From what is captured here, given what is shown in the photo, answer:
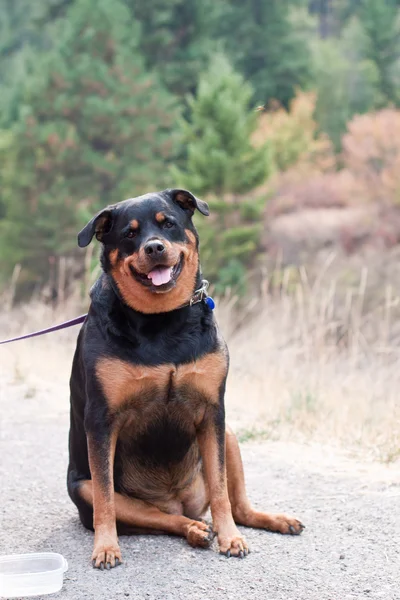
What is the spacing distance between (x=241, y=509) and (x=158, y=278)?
4.49ft

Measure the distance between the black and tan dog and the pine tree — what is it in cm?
1896

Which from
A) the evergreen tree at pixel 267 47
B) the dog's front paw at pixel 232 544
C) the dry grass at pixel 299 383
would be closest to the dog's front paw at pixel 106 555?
the dog's front paw at pixel 232 544

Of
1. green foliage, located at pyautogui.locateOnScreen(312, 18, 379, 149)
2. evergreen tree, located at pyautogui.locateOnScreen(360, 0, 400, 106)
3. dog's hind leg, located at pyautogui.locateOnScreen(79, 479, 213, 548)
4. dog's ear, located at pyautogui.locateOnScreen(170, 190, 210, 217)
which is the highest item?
evergreen tree, located at pyautogui.locateOnScreen(360, 0, 400, 106)

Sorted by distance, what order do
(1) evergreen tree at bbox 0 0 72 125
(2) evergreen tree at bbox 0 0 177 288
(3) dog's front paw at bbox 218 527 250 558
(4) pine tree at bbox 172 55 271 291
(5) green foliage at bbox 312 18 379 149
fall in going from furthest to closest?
(5) green foliage at bbox 312 18 379 149 → (1) evergreen tree at bbox 0 0 72 125 → (2) evergreen tree at bbox 0 0 177 288 → (4) pine tree at bbox 172 55 271 291 → (3) dog's front paw at bbox 218 527 250 558

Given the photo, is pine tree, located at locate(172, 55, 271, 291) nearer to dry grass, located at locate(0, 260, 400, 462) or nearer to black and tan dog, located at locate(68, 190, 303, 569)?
dry grass, located at locate(0, 260, 400, 462)

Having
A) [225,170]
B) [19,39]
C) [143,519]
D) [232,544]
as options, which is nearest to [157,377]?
[143,519]

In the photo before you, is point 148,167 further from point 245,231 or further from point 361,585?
point 361,585

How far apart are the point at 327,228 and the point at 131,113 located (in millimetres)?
7236

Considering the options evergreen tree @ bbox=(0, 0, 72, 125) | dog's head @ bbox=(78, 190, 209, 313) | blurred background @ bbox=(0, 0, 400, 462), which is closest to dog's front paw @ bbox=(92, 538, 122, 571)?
dog's head @ bbox=(78, 190, 209, 313)

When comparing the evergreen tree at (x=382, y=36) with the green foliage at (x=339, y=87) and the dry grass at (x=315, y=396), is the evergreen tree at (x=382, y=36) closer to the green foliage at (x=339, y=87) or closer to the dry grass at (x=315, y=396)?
the green foliage at (x=339, y=87)

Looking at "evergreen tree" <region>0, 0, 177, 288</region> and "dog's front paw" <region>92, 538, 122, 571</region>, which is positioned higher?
"evergreen tree" <region>0, 0, 177, 288</region>

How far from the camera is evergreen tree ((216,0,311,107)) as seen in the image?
34.1 m

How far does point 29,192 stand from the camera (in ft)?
85.1

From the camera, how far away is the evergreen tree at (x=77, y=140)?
25344mm
